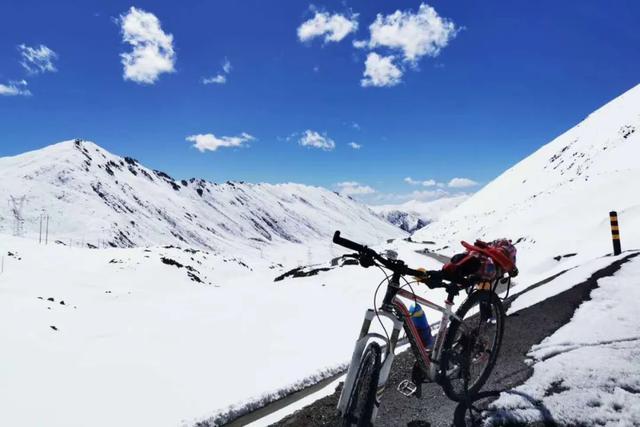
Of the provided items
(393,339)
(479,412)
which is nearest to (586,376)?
(479,412)

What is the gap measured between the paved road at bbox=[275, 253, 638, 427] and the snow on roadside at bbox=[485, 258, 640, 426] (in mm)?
230

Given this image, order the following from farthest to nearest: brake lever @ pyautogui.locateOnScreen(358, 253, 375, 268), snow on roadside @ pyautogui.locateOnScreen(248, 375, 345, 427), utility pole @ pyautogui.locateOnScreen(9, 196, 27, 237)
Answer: utility pole @ pyautogui.locateOnScreen(9, 196, 27, 237) → snow on roadside @ pyautogui.locateOnScreen(248, 375, 345, 427) → brake lever @ pyautogui.locateOnScreen(358, 253, 375, 268)

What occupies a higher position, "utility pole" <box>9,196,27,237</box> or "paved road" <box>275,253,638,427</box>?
"utility pole" <box>9,196,27,237</box>

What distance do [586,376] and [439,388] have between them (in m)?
1.75

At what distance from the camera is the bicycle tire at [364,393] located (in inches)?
153

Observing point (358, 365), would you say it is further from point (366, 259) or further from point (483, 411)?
point (483, 411)

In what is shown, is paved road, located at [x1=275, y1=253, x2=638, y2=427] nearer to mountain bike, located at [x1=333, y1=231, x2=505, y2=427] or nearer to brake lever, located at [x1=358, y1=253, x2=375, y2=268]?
mountain bike, located at [x1=333, y1=231, x2=505, y2=427]

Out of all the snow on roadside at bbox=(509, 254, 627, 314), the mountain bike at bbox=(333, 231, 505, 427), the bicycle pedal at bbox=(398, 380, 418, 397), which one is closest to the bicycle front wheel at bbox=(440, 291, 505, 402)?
the mountain bike at bbox=(333, 231, 505, 427)

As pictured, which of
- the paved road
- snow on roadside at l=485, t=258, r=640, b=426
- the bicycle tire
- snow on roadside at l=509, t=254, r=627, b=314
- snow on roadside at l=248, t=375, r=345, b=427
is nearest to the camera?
the bicycle tire

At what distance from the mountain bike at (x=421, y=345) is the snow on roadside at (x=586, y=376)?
538 mm

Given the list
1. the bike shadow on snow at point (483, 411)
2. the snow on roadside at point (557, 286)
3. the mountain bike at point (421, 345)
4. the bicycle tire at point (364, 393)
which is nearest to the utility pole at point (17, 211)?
the snow on roadside at point (557, 286)

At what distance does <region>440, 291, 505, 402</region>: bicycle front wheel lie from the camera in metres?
5.00

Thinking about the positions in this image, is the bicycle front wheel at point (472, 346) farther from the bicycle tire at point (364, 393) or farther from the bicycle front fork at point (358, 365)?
the bicycle tire at point (364, 393)

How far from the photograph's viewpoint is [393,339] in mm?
4156
